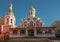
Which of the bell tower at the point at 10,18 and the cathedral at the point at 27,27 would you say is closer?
the cathedral at the point at 27,27

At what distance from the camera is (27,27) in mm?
49125

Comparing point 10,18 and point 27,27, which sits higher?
point 10,18

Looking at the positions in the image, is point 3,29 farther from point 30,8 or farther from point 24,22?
point 30,8

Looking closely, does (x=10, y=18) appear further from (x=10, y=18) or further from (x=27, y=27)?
(x=27, y=27)

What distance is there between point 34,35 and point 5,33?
7.43 m

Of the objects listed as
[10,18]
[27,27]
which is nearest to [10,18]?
[10,18]

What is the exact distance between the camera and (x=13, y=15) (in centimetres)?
5481

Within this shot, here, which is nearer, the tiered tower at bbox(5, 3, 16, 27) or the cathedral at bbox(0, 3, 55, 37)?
the cathedral at bbox(0, 3, 55, 37)

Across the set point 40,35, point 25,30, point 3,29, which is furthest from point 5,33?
point 40,35

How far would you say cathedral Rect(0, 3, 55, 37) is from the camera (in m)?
47.7

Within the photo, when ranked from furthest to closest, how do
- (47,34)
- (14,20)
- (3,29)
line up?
(14,20) → (3,29) → (47,34)

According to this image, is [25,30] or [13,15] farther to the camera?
[13,15]

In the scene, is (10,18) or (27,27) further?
(10,18)

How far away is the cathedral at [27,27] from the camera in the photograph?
47.7 meters
